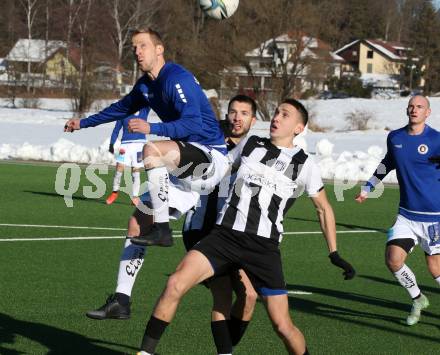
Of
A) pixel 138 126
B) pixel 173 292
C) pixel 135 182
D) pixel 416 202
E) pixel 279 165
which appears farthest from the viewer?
pixel 135 182

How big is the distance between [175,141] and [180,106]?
276 millimetres

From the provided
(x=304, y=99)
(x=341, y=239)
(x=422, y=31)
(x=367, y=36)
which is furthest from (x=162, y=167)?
(x=367, y=36)

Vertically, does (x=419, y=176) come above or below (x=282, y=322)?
above

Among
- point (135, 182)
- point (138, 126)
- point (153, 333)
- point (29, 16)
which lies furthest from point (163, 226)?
point (29, 16)

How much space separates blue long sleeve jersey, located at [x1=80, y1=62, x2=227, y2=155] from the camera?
7.35 meters

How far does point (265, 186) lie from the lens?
6711 millimetres

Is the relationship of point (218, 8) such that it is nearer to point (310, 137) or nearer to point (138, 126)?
point (138, 126)

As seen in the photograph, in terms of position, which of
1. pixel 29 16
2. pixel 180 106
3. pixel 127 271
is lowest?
pixel 127 271

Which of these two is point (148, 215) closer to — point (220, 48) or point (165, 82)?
point (165, 82)

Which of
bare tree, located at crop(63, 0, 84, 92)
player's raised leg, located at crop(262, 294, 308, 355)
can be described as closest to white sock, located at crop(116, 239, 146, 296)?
player's raised leg, located at crop(262, 294, 308, 355)

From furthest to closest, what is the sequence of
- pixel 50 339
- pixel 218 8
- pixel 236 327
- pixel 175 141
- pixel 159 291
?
pixel 159 291 → pixel 218 8 → pixel 50 339 → pixel 175 141 → pixel 236 327

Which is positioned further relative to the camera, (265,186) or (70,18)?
(70,18)

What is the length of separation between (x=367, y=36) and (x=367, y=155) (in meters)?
98.3

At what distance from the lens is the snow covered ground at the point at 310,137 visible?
2619 centimetres
